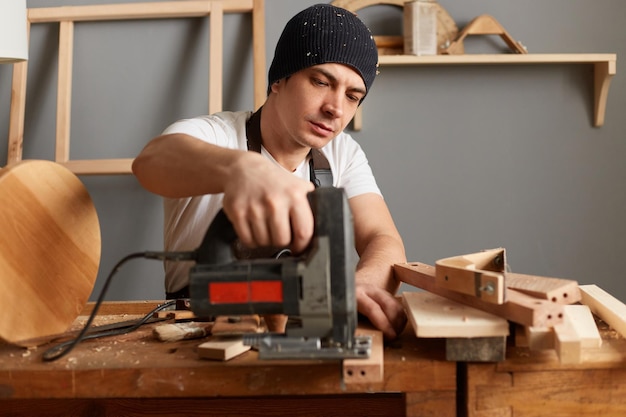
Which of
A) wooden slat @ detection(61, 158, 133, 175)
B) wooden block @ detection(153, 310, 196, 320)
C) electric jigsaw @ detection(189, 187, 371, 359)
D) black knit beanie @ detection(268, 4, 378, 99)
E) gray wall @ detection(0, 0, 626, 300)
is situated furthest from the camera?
gray wall @ detection(0, 0, 626, 300)

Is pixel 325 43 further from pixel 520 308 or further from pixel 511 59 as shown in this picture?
pixel 511 59

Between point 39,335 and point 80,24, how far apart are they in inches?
78.6

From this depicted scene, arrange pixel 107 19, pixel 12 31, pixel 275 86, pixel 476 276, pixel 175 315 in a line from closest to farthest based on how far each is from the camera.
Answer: pixel 476 276 → pixel 175 315 → pixel 275 86 → pixel 12 31 → pixel 107 19

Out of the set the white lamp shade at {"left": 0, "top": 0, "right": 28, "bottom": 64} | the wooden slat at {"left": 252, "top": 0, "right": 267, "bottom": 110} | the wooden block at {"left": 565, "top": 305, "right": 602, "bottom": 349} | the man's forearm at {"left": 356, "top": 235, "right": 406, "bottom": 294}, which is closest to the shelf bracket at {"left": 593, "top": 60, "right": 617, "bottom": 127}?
the wooden slat at {"left": 252, "top": 0, "right": 267, "bottom": 110}

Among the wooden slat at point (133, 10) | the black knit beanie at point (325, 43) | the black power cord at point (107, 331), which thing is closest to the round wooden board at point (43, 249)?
the black power cord at point (107, 331)

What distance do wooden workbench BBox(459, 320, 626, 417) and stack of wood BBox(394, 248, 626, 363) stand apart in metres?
0.03

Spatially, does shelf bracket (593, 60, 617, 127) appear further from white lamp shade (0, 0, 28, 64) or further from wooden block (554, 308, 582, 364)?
white lamp shade (0, 0, 28, 64)

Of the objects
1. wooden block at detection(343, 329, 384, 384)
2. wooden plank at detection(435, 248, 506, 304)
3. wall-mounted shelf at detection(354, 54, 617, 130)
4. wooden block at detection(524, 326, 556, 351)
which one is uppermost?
wall-mounted shelf at detection(354, 54, 617, 130)

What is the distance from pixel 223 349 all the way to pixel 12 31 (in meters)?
1.79

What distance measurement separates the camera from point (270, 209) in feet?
3.12

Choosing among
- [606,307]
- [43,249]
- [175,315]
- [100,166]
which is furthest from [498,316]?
[100,166]

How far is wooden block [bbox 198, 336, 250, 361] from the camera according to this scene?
1037 millimetres

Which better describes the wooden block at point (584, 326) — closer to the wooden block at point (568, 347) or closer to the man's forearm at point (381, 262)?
the wooden block at point (568, 347)

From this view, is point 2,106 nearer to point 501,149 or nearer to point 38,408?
point 38,408
